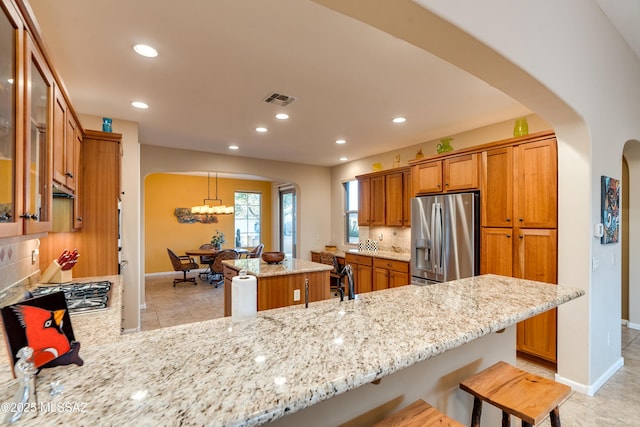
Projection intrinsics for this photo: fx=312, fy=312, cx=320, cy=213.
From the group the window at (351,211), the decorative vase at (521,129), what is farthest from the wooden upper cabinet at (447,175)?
the window at (351,211)

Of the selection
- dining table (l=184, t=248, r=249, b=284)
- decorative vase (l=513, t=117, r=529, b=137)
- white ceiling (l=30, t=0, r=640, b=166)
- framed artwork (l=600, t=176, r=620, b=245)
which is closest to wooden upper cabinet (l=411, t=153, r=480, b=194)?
decorative vase (l=513, t=117, r=529, b=137)

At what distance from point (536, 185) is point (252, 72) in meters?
2.87

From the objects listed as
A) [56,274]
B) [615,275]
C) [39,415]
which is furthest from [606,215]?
[56,274]

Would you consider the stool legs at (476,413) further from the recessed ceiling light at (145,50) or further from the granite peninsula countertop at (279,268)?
the recessed ceiling light at (145,50)

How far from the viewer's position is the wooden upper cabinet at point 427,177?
4027 millimetres

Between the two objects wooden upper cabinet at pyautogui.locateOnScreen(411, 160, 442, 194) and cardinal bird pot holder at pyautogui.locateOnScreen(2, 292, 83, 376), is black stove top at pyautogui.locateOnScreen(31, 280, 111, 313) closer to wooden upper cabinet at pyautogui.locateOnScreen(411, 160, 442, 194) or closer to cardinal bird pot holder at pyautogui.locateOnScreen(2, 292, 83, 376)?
cardinal bird pot holder at pyautogui.locateOnScreen(2, 292, 83, 376)

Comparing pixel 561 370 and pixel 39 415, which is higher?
pixel 39 415

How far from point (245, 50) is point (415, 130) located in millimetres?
2838

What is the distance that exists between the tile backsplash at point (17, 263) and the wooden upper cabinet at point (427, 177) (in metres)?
4.07

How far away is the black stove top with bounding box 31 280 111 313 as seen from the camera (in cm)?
204

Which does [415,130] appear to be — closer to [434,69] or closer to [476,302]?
[434,69]

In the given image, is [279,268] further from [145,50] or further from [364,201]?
[364,201]

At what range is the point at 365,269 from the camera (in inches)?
208

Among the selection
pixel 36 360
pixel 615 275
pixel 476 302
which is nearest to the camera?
pixel 36 360
